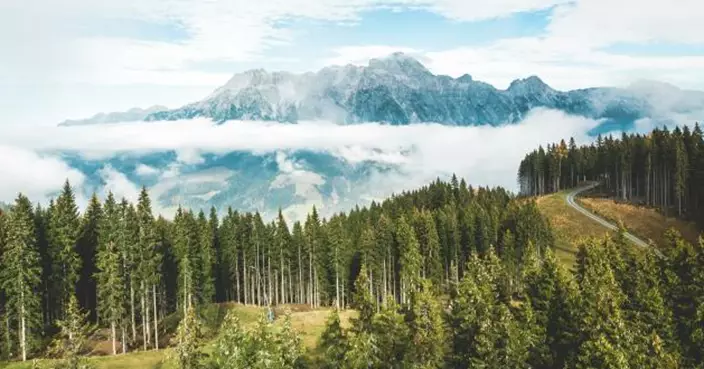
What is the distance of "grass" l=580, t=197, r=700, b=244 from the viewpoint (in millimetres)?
130500

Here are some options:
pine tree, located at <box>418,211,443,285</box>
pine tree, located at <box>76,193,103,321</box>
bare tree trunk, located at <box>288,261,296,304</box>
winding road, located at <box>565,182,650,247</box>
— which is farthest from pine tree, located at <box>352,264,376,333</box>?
winding road, located at <box>565,182,650,247</box>

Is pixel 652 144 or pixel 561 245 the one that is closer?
pixel 561 245

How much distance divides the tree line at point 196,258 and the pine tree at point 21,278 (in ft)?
0.49

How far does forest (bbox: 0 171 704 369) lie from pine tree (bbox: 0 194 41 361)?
0.81 ft

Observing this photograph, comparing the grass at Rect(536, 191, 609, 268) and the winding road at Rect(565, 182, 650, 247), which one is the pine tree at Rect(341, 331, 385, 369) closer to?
the winding road at Rect(565, 182, 650, 247)

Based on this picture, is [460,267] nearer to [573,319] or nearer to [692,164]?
[692,164]

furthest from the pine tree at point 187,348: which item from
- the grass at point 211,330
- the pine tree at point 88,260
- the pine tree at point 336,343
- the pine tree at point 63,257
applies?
the pine tree at point 88,260

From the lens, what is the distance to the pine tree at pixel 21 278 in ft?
229

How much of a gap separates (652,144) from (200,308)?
404ft

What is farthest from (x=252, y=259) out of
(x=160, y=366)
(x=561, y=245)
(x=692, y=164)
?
(x=692, y=164)

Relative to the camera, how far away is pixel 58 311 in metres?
82.4

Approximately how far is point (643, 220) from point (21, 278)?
12856 cm

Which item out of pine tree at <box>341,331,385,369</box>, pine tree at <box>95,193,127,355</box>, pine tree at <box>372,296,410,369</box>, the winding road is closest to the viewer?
pine tree at <box>341,331,385,369</box>

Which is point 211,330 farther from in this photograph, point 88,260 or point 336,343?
point 336,343
